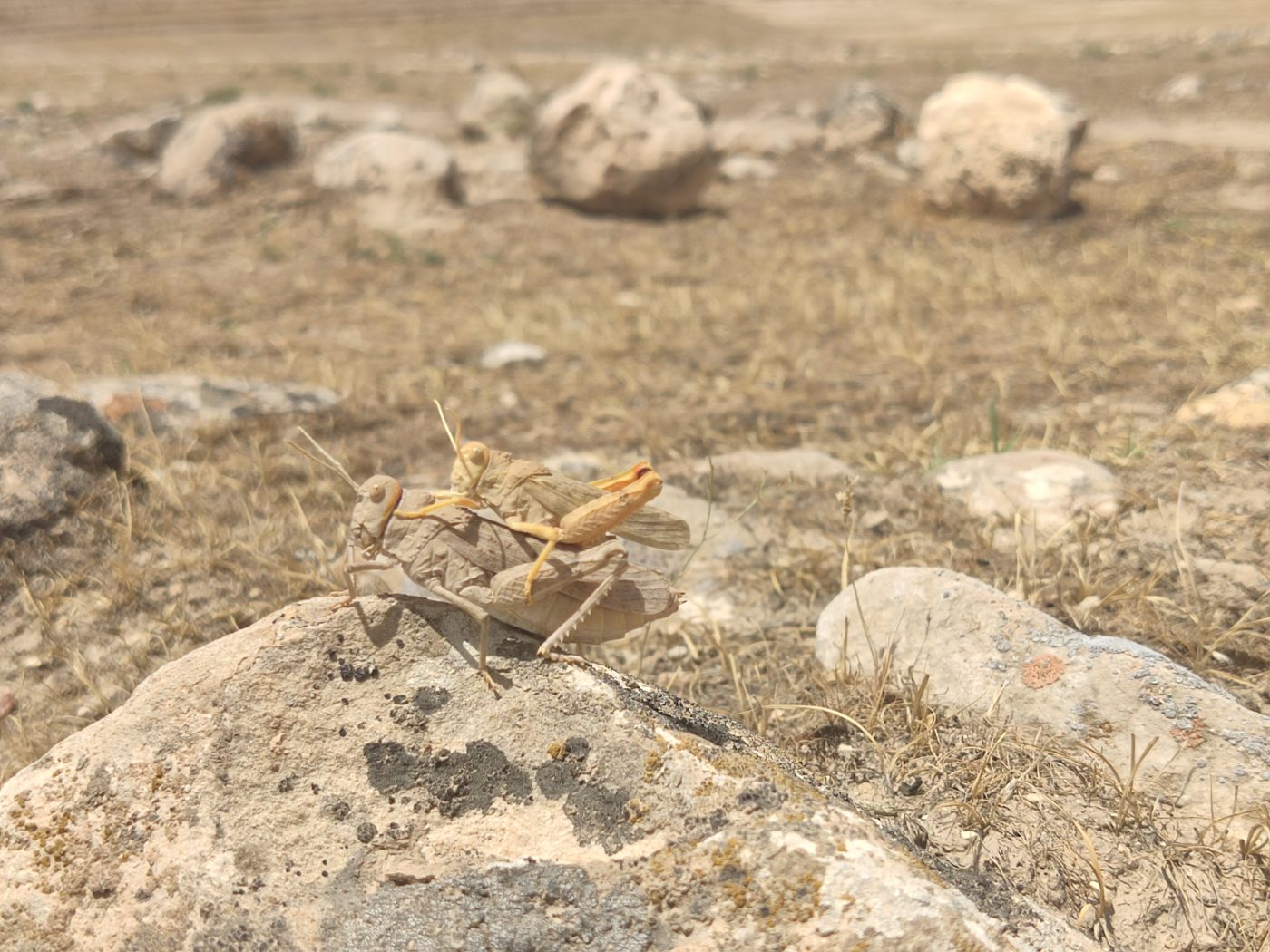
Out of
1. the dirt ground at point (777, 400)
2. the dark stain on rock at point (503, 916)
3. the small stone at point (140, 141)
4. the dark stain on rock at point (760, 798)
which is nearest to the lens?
the dark stain on rock at point (503, 916)

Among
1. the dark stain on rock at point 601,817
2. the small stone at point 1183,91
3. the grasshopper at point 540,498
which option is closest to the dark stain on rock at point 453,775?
the dark stain on rock at point 601,817

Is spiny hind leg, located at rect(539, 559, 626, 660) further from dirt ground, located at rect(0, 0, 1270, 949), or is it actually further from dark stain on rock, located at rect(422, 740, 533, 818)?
dirt ground, located at rect(0, 0, 1270, 949)

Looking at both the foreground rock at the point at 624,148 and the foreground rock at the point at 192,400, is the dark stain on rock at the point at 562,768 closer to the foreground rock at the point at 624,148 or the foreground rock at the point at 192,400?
the foreground rock at the point at 192,400

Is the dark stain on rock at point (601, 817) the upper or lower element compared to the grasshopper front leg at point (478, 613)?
lower

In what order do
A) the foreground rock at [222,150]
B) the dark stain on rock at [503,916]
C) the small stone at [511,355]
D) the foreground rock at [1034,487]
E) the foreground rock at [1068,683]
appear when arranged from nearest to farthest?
1. the dark stain on rock at [503,916]
2. the foreground rock at [1068,683]
3. the foreground rock at [1034,487]
4. the small stone at [511,355]
5. the foreground rock at [222,150]

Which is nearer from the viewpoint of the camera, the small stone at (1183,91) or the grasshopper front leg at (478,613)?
the grasshopper front leg at (478,613)

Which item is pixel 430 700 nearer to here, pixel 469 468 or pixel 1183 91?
pixel 469 468
